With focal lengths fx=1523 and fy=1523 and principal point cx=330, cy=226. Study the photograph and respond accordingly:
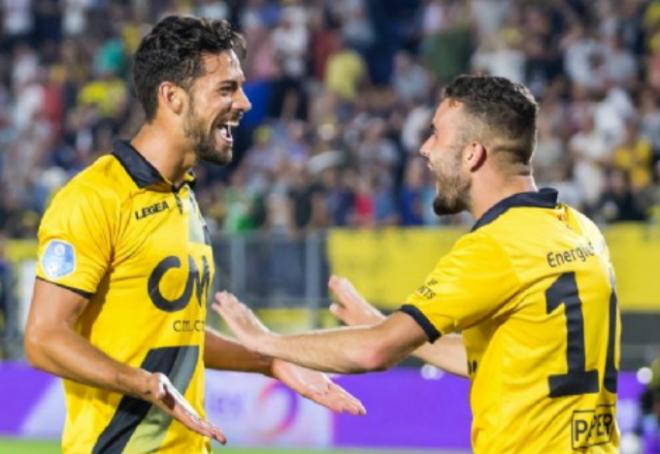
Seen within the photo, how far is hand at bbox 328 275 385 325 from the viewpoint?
5953 millimetres

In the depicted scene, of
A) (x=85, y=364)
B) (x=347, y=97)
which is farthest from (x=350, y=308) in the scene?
(x=347, y=97)

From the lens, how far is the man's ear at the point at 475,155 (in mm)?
5250

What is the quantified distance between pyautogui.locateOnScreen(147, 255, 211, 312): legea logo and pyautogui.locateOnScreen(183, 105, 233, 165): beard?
40 cm

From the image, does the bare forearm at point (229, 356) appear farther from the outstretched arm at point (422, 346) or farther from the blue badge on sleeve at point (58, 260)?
the blue badge on sleeve at point (58, 260)

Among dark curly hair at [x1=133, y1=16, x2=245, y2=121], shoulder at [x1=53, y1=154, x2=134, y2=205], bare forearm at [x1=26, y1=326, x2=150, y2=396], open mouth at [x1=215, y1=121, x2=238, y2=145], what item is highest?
dark curly hair at [x1=133, y1=16, x2=245, y2=121]

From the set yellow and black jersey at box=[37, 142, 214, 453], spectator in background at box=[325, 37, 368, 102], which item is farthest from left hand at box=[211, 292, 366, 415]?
spectator in background at box=[325, 37, 368, 102]

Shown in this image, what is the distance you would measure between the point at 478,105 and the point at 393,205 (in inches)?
416

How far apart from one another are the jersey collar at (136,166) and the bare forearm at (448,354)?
1.22m

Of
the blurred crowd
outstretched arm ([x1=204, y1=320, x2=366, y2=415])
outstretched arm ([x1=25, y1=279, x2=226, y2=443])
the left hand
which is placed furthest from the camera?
the blurred crowd

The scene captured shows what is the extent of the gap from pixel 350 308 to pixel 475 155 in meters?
1.02

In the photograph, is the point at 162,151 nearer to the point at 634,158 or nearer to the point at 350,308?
the point at 350,308

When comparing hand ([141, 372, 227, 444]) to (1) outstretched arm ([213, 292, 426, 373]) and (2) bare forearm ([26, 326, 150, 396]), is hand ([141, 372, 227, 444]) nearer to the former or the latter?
(2) bare forearm ([26, 326, 150, 396])

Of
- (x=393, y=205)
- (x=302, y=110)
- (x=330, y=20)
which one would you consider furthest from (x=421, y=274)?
(x=330, y=20)

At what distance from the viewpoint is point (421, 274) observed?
14.2 meters
